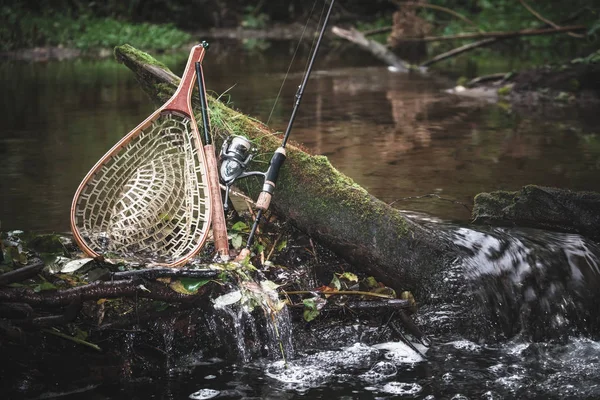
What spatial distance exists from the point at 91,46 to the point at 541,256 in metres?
15.7

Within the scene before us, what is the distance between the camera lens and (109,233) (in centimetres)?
478

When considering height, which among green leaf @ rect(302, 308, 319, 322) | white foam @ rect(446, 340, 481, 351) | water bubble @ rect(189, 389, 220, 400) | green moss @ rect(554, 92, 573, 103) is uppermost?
green moss @ rect(554, 92, 573, 103)

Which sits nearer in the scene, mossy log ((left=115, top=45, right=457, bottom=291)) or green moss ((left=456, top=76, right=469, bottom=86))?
mossy log ((left=115, top=45, right=457, bottom=291))

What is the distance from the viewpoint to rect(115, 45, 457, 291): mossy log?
4480 millimetres

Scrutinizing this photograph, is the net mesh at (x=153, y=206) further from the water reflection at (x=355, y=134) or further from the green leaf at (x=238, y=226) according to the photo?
the water reflection at (x=355, y=134)

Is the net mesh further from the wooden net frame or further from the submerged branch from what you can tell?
the submerged branch

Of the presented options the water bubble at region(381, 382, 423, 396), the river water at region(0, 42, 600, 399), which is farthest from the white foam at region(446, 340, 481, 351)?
the water bubble at region(381, 382, 423, 396)

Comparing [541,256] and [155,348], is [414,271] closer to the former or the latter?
[541,256]

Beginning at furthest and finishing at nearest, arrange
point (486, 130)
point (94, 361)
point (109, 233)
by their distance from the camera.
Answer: point (486, 130), point (109, 233), point (94, 361)

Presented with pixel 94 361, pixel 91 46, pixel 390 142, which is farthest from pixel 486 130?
pixel 91 46

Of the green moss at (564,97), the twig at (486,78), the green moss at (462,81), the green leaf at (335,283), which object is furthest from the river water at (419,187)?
the green moss at (564,97)

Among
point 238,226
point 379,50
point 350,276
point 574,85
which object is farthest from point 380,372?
point 379,50

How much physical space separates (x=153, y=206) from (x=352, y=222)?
1.28 meters

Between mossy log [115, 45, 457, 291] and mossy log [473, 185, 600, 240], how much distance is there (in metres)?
1.31
